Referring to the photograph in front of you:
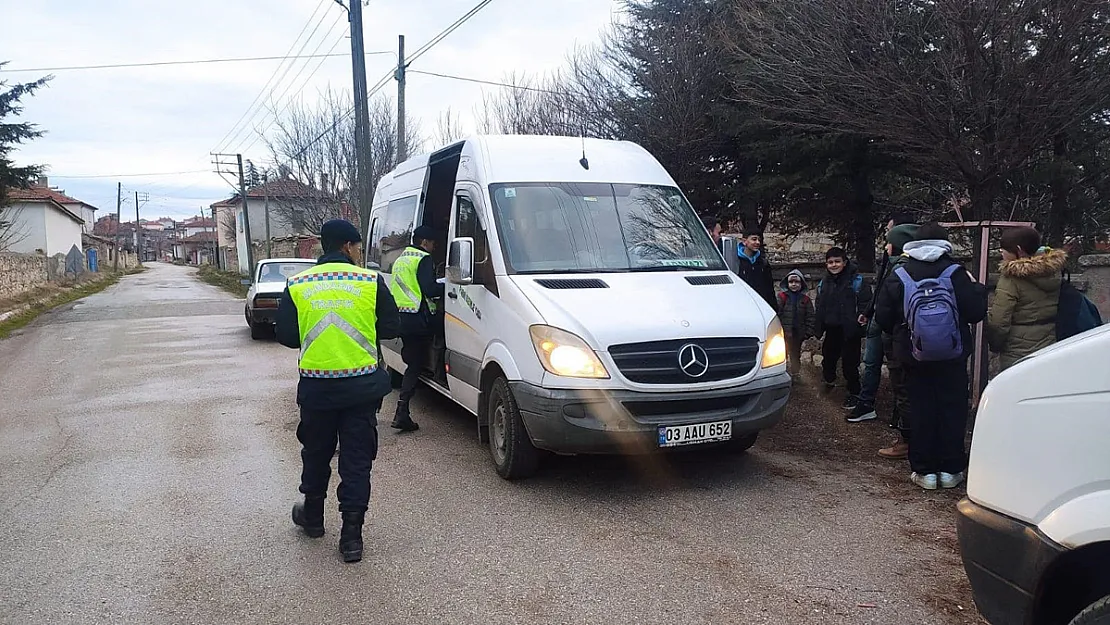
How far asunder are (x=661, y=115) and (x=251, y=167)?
125ft

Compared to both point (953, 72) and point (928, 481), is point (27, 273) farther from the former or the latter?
point (928, 481)

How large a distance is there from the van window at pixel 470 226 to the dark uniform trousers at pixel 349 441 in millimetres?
1899

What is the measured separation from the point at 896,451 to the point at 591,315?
2.70m

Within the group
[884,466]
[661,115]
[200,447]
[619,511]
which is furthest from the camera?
[661,115]

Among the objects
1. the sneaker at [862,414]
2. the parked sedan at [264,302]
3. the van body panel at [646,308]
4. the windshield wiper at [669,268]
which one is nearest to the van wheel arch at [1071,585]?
the van body panel at [646,308]

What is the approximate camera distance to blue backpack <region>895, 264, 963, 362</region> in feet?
16.4

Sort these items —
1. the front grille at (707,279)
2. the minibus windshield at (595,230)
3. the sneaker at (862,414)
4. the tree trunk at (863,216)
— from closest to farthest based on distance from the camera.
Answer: the front grille at (707,279)
the minibus windshield at (595,230)
the sneaker at (862,414)
the tree trunk at (863,216)

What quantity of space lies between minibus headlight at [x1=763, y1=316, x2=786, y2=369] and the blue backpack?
83 centimetres

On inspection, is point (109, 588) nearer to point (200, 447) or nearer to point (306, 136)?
point (200, 447)

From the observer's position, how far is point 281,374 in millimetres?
10508

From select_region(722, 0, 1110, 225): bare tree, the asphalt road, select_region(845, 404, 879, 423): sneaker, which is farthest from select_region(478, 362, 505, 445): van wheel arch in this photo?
select_region(722, 0, 1110, 225): bare tree

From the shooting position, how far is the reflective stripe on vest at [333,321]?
14.0 feet

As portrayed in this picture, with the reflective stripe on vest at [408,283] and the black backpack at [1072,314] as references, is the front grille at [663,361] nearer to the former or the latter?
the black backpack at [1072,314]

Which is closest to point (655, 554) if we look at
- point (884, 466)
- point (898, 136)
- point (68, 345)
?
point (884, 466)
